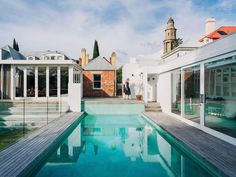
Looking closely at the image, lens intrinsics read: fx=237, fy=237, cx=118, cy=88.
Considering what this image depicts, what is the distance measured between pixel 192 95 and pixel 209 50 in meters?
2.59

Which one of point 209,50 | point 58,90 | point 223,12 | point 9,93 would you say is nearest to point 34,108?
point 58,90

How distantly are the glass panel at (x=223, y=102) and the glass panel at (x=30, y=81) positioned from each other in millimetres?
11203

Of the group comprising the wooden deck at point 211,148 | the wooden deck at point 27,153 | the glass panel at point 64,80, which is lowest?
the wooden deck at point 211,148

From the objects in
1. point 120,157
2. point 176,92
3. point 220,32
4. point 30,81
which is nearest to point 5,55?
point 30,81

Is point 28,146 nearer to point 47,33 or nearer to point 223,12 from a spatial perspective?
point 47,33

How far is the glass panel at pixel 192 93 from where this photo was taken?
9.34 metres

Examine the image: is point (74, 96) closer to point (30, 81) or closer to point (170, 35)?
point (30, 81)

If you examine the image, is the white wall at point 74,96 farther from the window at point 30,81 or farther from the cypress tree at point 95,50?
the cypress tree at point 95,50

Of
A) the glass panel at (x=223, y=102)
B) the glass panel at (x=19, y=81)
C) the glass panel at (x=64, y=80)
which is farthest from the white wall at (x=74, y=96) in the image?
the glass panel at (x=223, y=102)

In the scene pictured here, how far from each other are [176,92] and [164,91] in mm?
2357

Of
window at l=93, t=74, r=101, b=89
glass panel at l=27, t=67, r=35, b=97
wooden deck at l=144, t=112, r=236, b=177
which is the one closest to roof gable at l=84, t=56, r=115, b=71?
window at l=93, t=74, r=101, b=89

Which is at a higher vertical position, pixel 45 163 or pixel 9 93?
pixel 9 93

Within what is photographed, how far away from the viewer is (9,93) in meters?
15.9

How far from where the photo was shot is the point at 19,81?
15938 mm
